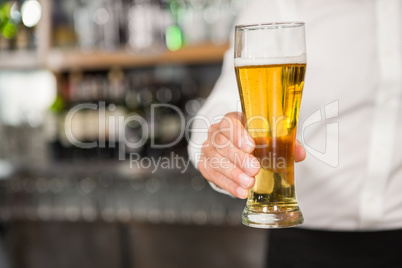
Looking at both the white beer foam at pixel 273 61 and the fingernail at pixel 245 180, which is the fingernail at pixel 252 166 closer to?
the fingernail at pixel 245 180

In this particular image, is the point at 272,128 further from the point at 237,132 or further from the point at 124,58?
the point at 124,58

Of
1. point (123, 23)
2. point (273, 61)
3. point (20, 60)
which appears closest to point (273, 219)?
point (273, 61)

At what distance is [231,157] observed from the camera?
75 centimetres

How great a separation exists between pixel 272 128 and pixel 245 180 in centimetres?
9

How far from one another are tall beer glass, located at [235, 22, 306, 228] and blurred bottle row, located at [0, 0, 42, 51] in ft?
7.64

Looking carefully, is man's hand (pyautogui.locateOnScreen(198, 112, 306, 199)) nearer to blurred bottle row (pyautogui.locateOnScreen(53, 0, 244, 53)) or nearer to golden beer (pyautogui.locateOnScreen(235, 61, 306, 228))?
golden beer (pyautogui.locateOnScreen(235, 61, 306, 228))

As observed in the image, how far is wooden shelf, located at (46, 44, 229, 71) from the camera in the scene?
2.65m

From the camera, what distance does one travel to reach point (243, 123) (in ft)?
2.70

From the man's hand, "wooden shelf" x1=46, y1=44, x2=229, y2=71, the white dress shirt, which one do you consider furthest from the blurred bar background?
the man's hand

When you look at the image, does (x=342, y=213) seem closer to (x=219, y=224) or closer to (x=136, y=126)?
(x=219, y=224)

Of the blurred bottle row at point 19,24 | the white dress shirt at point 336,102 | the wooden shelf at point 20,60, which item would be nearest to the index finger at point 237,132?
the white dress shirt at point 336,102

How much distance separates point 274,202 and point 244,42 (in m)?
0.22

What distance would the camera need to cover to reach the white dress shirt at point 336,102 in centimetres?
123

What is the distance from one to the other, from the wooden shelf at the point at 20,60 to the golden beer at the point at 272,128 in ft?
7.23
